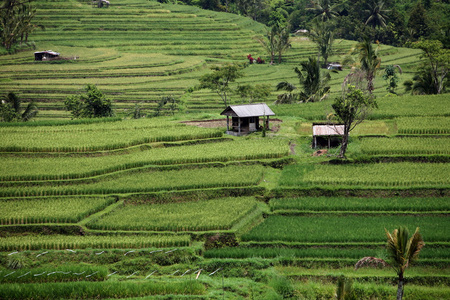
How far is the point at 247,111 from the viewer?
2898cm

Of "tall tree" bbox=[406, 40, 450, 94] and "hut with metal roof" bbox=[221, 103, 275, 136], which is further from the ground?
"tall tree" bbox=[406, 40, 450, 94]

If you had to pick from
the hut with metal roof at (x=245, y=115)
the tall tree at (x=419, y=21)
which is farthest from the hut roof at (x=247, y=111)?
the tall tree at (x=419, y=21)

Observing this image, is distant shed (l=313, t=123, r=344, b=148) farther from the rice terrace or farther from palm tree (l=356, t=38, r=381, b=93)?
palm tree (l=356, t=38, r=381, b=93)

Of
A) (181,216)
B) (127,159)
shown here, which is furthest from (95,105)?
(181,216)

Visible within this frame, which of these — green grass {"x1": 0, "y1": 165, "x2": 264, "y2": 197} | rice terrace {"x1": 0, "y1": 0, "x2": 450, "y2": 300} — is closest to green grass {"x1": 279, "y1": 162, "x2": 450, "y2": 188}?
rice terrace {"x1": 0, "y1": 0, "x2": 450, "y2": 300}

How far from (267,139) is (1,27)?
40.8 m

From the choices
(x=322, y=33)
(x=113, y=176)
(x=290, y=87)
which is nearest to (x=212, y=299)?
(x=113, y=176)

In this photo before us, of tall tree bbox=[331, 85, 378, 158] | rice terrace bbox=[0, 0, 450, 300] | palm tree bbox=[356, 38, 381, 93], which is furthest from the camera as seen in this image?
palm tree bbox=[356, 38, 381, 93]

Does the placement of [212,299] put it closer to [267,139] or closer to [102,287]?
[102,287]

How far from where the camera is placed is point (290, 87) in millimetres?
36875

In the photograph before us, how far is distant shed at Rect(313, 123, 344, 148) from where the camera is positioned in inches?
1022

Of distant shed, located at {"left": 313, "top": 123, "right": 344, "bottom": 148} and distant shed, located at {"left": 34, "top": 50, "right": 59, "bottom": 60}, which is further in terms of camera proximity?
distant shed, located at {"left": 34, "top": 50, "right": 59, "bottom": 60}

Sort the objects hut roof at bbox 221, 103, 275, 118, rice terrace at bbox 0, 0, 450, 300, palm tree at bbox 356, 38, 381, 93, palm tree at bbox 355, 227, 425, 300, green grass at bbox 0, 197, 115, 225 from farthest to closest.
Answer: palm tree at bbox 356, 38, 381, 93, hut roof at bbox 221, 103, 275, 118, green grass at bbox 0, 197, 115, 225, rice terrace at bbox 0, 0, 450, 300, palm tree at bbox 355, 227, 425, 300

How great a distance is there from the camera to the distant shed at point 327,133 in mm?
25953
